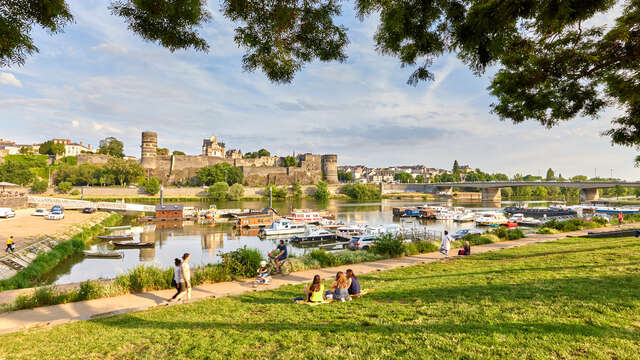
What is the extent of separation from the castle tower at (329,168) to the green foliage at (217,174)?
103 feet

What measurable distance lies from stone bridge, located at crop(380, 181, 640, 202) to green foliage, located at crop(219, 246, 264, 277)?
65013mm

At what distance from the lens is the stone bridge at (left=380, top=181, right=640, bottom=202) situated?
70.3 meters

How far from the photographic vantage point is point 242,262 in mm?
10867

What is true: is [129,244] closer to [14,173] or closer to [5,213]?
[5,213]

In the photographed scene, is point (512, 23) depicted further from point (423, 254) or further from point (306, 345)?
point (423, 254)

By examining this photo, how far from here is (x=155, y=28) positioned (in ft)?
15.2

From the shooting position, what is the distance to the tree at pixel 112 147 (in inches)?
4188

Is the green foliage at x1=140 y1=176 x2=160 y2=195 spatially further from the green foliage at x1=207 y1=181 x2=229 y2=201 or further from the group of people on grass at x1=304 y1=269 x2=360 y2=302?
the group of people on grass at x1=304 y1=269 x2=360 y2=302

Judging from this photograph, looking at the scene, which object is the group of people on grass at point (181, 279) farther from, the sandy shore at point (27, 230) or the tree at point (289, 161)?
the tree at point (289, 161)

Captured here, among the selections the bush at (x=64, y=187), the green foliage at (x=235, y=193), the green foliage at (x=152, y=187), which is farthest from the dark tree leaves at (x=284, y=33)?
the bush at (x=64, y=187)

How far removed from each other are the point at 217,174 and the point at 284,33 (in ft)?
285

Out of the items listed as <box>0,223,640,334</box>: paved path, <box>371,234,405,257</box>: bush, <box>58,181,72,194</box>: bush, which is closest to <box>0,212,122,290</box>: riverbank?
<box>0,223,640,334</box>: paved path

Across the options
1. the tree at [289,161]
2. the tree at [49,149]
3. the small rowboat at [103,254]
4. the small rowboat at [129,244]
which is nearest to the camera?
the small rowboat at [103,254]

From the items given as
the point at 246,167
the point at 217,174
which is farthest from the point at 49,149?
the point at 246,167
